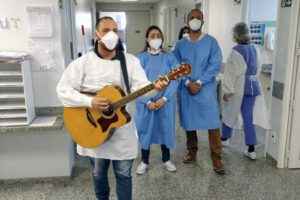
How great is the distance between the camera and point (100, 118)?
1.74 meters

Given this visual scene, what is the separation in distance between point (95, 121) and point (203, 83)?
1156mm

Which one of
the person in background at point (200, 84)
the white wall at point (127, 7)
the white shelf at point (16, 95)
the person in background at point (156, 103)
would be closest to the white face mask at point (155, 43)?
the person in background at point (156, 103)

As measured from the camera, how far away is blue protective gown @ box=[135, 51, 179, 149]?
2.47 m

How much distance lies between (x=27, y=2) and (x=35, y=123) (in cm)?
94

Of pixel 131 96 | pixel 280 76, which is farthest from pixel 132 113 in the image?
pixel 280 76

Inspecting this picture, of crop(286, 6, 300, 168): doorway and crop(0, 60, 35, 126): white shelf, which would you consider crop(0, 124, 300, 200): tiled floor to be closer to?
crop(286, 6, 300, 168): doorway

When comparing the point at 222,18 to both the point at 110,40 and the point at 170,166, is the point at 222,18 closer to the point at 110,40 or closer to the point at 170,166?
the point at 170,166

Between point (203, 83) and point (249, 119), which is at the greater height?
point (203, 83)

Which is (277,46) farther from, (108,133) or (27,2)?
(27,2)

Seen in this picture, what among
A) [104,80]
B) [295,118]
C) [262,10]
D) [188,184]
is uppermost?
[262,10]

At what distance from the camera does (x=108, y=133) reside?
172 cm

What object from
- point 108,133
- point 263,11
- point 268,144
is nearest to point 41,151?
point 108,133

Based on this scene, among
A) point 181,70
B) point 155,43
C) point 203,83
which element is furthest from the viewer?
point 203,83

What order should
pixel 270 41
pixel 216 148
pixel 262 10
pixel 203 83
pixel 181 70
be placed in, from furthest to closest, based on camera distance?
pixel 262 10 → pixel 270 41 → pixel 216 148 → pixel 203 83 → pixel 181 70
